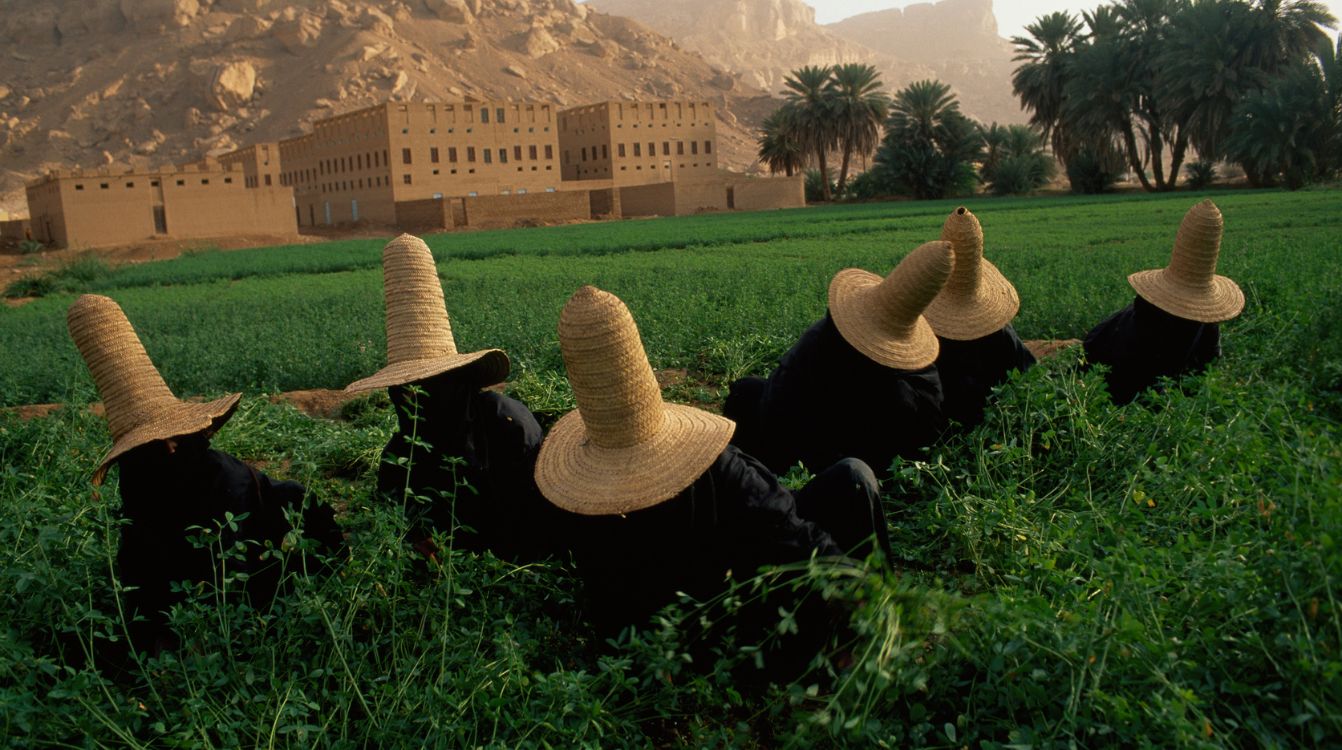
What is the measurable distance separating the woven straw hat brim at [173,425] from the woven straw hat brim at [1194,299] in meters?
4.34

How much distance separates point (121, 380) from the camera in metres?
3.47

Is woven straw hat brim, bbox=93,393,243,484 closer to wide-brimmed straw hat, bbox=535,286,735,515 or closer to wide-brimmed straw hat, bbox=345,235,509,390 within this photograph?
wide-brimmed straw hat, bbox=345,235,509,390

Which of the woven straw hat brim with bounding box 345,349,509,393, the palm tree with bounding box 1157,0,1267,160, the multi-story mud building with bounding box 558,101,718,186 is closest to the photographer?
the woven straw hat brim with bounding box 345,349,509,393

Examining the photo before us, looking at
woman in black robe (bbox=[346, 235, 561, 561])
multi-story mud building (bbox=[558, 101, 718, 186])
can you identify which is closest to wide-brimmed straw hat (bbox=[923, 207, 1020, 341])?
woman in black robe (bbox=[346, 235, 561, 561])

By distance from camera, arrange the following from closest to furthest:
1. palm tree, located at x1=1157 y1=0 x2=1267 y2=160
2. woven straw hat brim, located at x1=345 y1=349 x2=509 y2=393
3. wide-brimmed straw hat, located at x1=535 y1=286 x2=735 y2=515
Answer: wide-brimmed straw hat, located at x1=535 y1=286 x2=735 y2=515
woven straw hat brim, located at x1=345 y1=349 x2=509 y2=393
palm tree, located at x1=1157 y1=0 x2=1267 y2=160

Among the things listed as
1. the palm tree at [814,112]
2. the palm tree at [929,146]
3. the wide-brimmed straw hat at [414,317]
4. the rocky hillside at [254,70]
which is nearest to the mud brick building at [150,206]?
the palm tree at [929,146]

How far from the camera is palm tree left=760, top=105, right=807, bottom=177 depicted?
220 ft


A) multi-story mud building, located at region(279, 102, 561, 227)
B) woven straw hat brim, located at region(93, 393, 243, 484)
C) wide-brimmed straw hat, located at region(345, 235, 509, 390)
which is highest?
multi-story mud building, located at region(279, 102, 561, 227)

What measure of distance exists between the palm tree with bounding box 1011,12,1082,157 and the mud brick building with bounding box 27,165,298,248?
4000 cm

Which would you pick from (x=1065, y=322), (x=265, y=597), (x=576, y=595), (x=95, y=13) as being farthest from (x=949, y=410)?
(x=95, y=13)

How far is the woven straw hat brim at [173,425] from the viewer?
3285mm

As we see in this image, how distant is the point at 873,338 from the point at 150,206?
4203 cm

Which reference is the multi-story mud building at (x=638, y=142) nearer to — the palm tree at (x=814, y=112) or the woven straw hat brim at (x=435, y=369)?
the palm tree at (x=814, y=112)

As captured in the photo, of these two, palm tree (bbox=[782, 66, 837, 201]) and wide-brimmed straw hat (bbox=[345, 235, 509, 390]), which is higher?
palm tree (bbox=[782, 66, 837, 201])
